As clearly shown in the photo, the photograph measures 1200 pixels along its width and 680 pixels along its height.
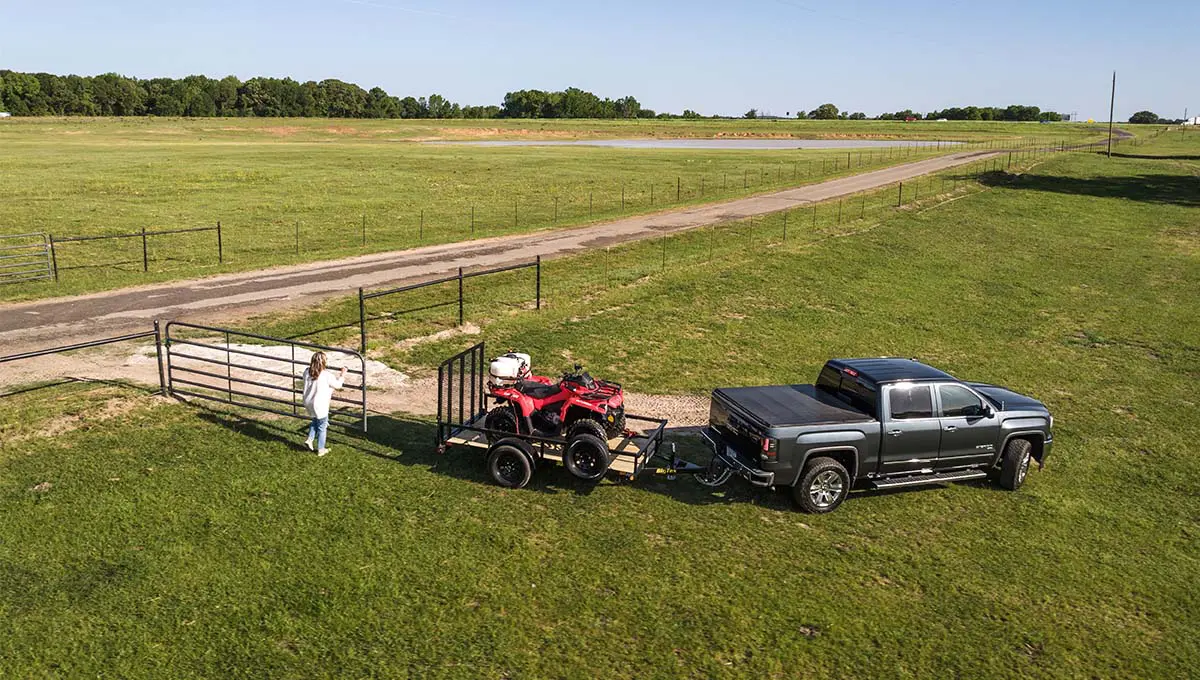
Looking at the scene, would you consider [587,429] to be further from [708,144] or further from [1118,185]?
[708,144]

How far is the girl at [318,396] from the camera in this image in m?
Result: 12.6

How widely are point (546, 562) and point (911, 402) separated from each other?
19.3 feet

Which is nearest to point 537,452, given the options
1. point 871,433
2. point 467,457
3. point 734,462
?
point 467,457

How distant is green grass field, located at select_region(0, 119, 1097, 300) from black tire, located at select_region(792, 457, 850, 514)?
72.7 feet

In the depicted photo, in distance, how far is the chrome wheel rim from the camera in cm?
1138

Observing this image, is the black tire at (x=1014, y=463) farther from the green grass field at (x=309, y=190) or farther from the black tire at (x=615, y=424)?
the green grass field at (x=309, y=190)

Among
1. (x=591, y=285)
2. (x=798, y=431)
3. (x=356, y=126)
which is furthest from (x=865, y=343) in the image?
(x=356, y=126)

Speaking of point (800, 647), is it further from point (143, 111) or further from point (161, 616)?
point (143, 111)

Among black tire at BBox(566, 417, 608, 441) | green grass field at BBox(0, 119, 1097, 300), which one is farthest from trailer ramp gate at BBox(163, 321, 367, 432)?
green grass field at BBox(0, 119, 1097, 300)

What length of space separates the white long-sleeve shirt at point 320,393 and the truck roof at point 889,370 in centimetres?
789

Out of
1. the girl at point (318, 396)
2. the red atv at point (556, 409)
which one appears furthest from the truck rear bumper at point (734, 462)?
the girl at point (318, 396)

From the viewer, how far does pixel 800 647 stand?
27.6ft

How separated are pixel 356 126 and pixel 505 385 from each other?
449 ft

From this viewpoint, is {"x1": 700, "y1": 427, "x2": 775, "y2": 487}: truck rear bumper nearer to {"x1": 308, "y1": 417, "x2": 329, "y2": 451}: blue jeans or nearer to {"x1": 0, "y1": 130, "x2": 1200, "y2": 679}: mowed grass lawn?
{"x1": 0, "y1": 130, "x2": 1200, "y2": 679}: mowed grass lawn
